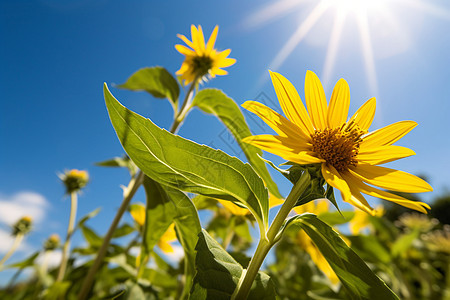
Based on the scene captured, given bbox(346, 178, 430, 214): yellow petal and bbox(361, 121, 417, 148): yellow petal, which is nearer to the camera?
bbox(346, 178, 430, 214): yellow petal

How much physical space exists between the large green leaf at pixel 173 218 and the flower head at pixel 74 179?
118cm

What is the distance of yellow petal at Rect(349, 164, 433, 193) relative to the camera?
2.23 ft

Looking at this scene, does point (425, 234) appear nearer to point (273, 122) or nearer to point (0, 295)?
point (273, 122)

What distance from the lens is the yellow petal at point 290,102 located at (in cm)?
74

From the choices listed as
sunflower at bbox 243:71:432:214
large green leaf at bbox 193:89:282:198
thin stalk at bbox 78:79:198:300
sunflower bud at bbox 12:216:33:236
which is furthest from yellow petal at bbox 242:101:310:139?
sunflower bud at bbox 12:216:33:236

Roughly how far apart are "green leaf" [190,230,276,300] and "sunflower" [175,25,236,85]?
981mm

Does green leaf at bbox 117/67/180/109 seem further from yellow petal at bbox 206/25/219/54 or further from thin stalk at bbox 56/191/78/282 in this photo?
thin stalk at bbox 56/191/78/282

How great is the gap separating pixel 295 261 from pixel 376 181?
1542 mm

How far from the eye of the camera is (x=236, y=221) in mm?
1330

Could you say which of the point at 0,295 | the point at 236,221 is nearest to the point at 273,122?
the point at 236,221

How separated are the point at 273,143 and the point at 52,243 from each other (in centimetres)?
227

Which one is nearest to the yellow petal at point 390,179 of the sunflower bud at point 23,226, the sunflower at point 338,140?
the sunflower at point 338,140

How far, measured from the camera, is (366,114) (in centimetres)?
88

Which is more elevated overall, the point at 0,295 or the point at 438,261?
the point at 0,295
